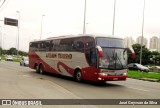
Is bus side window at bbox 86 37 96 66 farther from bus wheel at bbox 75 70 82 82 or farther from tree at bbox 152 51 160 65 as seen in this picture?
tree at bbox 152 51 160 65

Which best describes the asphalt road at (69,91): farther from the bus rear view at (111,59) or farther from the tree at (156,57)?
the tree at (156,57)

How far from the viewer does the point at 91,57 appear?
18.3 m

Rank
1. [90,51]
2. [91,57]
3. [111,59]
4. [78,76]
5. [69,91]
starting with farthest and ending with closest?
[78,76] < [90,51] < [91,57] < [111,59] < [69,91]

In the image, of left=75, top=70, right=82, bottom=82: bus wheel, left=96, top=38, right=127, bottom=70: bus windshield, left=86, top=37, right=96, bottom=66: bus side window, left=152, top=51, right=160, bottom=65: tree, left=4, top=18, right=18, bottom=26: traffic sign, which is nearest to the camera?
left=96, top=38, right=127, bottom=70: bus windshield

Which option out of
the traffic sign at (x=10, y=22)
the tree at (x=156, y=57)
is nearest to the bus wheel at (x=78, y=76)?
the traffic sign at (x=10, y=22)

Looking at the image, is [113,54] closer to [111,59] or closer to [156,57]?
[111,59]

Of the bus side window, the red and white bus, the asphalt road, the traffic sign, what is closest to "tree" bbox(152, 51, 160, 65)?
the traffic sign

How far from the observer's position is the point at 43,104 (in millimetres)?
10430

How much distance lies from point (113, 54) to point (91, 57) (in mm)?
1331

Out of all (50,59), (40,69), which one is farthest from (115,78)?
(40,69)

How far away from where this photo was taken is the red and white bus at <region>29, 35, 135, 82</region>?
17734 millimetres

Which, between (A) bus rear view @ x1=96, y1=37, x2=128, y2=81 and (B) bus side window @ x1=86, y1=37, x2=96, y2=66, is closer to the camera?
(A) bus rear view @ x1=96, y1=37, x2=128, y2=81

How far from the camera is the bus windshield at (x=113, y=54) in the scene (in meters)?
17.8

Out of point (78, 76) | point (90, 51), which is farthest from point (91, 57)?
point (78, 76)
